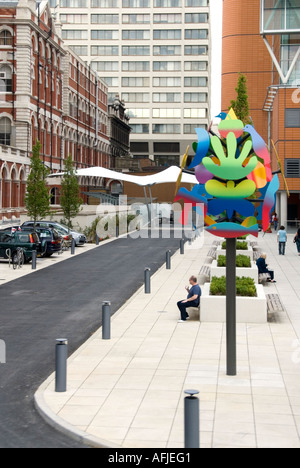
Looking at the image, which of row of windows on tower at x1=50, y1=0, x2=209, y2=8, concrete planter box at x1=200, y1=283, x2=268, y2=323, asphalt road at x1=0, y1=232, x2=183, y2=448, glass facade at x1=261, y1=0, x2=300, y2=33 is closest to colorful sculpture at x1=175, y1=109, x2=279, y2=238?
asphalt road at x1=0, y1=232, x2=183, y2=448

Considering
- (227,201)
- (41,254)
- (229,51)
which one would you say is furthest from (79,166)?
(227,201)

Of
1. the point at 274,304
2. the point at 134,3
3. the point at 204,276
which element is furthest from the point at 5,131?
the point at 134,3

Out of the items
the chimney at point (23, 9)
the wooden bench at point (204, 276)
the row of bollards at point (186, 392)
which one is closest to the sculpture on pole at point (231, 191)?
the row of bollards at point (186, 392)

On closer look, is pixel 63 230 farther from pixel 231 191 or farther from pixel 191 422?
pixel 191 422

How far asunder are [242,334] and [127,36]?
386ft

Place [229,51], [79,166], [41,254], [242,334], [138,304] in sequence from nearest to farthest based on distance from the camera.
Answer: [242,334] → [138,304] → [41,254] → [229,51] → [79,166]

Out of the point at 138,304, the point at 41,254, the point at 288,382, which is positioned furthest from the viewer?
the point at 41,254

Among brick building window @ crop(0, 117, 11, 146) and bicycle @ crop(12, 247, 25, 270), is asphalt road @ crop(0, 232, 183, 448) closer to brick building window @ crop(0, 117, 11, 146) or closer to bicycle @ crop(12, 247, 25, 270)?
bicycle @ crop(12, 247, 25, 270)

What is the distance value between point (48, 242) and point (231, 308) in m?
22.3

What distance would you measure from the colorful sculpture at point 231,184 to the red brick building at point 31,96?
44.2m

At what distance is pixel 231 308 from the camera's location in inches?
492
